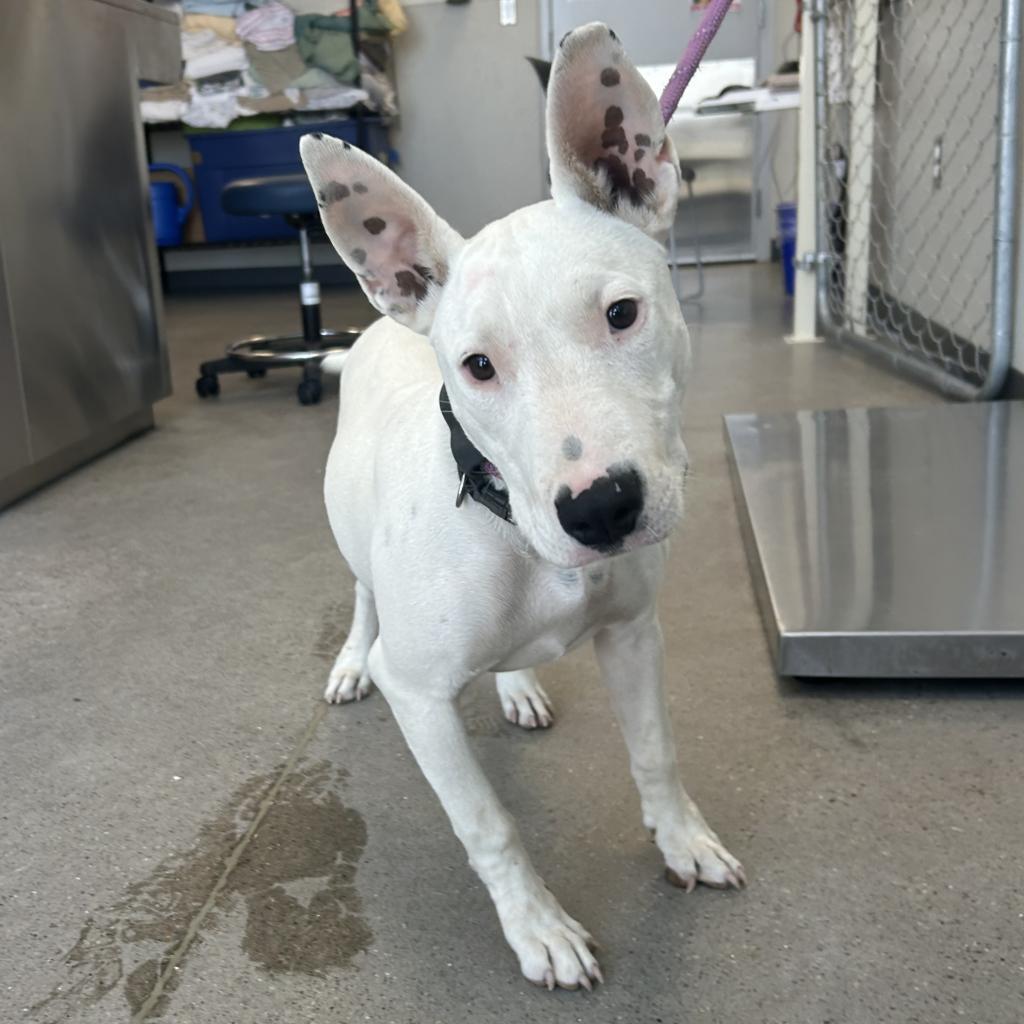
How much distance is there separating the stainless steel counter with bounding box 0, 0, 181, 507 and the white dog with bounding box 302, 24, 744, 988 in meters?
1.81

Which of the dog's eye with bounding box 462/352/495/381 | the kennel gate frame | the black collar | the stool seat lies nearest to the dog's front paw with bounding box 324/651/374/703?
the black collar

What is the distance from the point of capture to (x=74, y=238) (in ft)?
9.47

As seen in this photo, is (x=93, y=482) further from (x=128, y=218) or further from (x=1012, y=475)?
(x=1012, y=475)

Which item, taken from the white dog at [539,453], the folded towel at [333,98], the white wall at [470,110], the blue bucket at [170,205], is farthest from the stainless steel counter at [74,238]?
the white wall at [470,110]

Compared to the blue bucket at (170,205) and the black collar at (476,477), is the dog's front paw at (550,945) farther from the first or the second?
the blue bucket at (170,205)

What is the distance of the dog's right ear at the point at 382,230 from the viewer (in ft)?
3.13

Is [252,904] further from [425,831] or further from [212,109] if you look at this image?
[212,109]

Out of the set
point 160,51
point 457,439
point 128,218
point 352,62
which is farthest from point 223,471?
point 352,62

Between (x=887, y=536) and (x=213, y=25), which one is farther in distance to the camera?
(x=213, y=25)

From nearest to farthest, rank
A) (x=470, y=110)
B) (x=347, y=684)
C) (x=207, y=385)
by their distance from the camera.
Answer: (x=347, y=684), (x=207, y=385), (x=470, y=110)

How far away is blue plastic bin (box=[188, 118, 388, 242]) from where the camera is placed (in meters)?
6.23

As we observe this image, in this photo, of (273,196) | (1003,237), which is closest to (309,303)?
(273,196)

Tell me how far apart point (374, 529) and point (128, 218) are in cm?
245

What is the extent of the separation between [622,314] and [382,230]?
0.27 m
